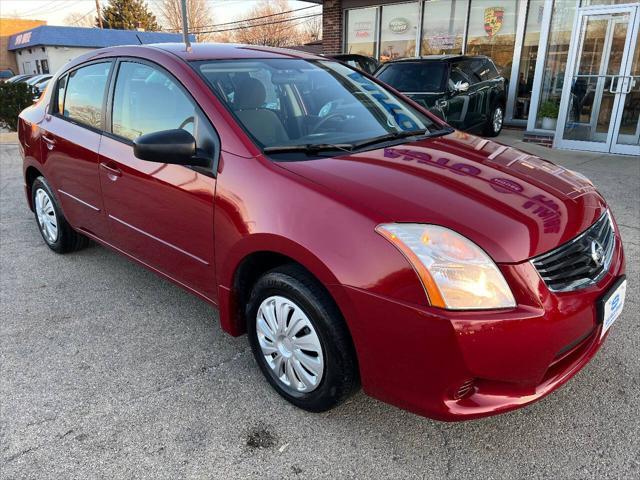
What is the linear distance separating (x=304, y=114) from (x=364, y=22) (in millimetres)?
11768

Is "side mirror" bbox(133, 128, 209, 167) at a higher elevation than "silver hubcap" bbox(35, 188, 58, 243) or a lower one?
higher

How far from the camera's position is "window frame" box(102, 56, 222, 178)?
236cm

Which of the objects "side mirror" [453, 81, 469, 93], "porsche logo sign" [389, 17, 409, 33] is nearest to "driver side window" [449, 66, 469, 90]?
"side mirror" [453, 81, 469, 93]

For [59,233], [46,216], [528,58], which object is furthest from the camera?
[528,58]

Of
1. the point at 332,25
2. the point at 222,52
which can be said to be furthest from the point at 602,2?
the point at 222,52

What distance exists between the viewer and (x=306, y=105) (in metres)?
2.83

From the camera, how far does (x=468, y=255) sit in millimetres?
1751

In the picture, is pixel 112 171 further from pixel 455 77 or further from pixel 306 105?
pixel 455 77

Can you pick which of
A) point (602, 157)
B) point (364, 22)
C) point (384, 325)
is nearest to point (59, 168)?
point (384, 325)

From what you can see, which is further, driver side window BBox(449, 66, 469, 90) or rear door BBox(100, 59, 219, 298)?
driver side window BBox(449, 66, 469, 90)

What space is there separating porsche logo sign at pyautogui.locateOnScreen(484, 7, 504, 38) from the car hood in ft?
33.8

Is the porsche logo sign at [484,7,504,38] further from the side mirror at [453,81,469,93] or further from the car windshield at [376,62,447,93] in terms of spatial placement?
the side mirror at [453,81,469,93]

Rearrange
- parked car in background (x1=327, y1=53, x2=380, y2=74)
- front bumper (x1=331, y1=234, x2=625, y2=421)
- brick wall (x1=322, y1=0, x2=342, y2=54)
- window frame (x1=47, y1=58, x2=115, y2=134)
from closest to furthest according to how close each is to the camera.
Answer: front bumper (x1=331, y1=234, x2=625, y2=421) < window frame (x1=47, y1=58, x2=115, y2=134) < parked car in background (x1=327, y1=53, x2=380, y2=74) < brick wall (x1=322, y1=0, x2=342, y2=54)

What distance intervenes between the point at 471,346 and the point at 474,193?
637 millimetres
